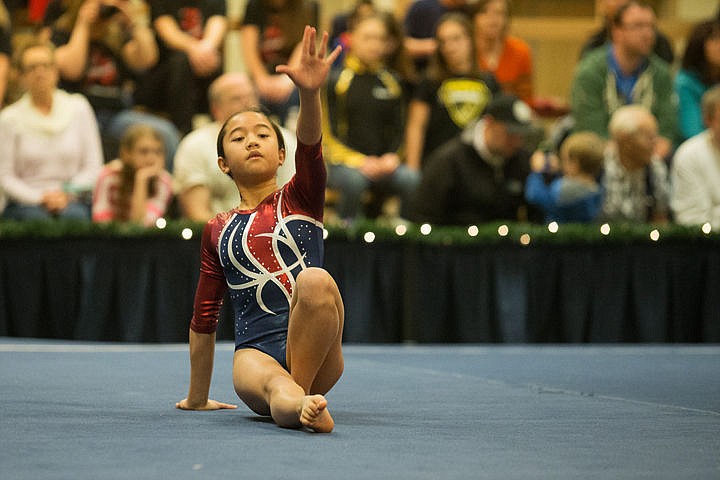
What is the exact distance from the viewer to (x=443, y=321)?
7148 mm

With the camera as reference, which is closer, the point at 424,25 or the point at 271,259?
the point at 271,259

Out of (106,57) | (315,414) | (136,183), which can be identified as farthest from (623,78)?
(315,414)

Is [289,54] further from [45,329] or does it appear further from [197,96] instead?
[45,329]

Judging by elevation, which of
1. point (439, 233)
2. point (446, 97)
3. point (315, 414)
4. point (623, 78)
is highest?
point (623, 78)

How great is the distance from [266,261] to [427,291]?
360 centimetres

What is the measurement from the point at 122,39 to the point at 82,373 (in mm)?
4038

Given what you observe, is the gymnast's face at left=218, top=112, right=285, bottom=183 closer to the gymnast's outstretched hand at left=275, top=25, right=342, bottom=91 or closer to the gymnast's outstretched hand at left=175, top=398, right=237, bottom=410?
the gymnast's outstretched hand at left=275, top=25, right=342, bottom=91

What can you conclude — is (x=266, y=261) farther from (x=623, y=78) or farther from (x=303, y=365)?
(x=623, y=78)

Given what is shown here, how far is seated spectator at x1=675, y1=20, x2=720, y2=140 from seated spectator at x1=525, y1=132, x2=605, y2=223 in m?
1.17

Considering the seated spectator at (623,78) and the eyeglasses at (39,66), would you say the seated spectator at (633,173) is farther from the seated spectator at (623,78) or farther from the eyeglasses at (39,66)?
the eyeglasses at (39,66)

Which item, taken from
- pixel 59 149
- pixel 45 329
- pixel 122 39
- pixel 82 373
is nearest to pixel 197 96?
pixel 122 39

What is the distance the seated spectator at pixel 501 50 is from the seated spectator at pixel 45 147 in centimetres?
278

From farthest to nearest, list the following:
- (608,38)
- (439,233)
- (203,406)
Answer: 1. (608,38)
2. (439,233)
3. (203,406)

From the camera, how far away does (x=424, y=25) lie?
9.14 m
